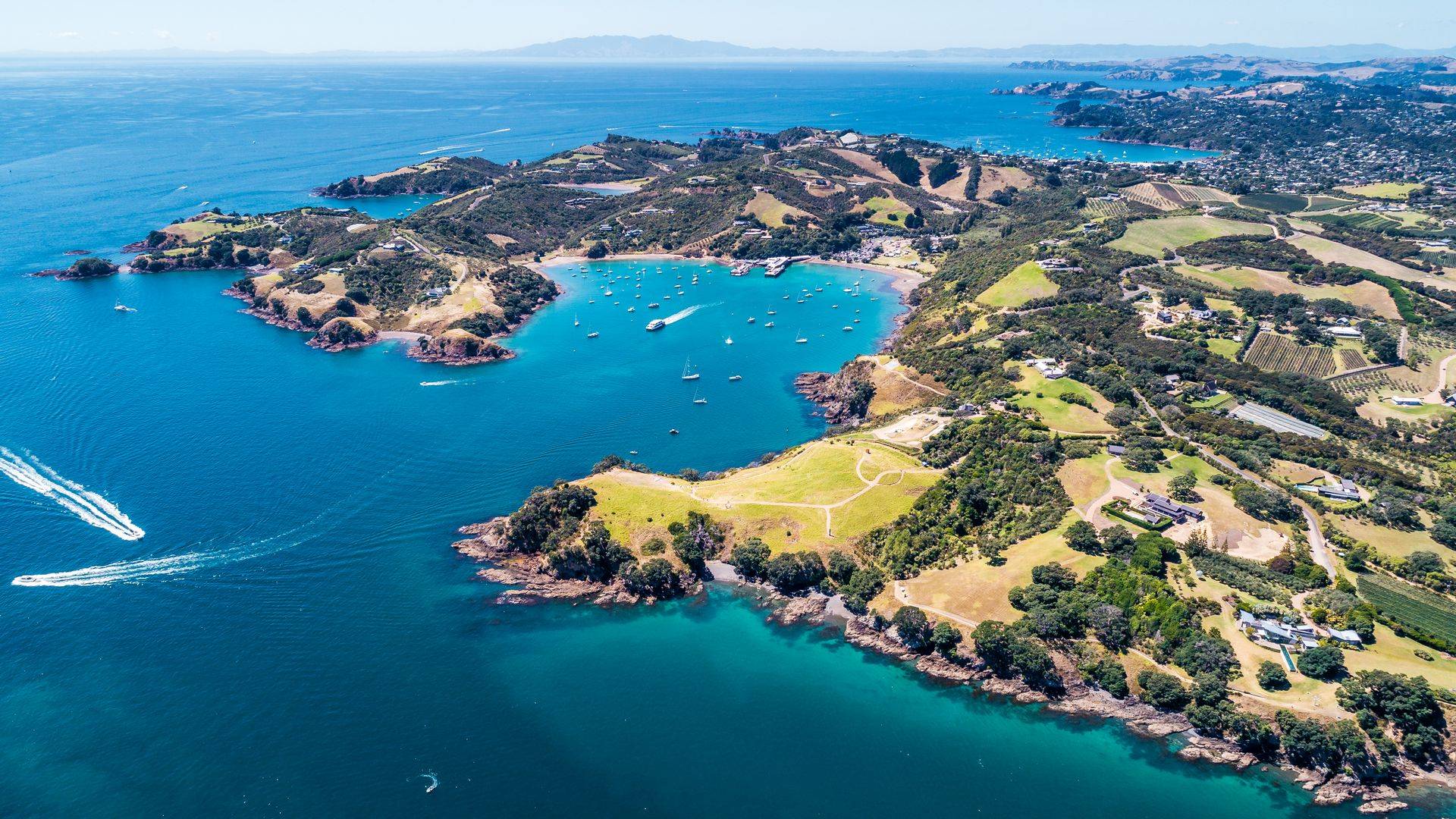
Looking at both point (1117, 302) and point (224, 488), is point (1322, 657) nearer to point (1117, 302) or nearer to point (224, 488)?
point (1117, 302)

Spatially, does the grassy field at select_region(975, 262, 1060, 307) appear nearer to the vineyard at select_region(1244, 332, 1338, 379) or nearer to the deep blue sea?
the vineyard at select_region(1244, 332, 1338, 379)

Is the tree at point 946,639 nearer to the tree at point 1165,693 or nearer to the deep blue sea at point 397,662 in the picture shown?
the deep blue sea at point 397,662

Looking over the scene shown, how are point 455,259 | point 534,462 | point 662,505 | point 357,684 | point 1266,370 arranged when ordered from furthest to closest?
point 455,259 < point 1266,370 < point 534,462 < point 662,505 < point 357,684

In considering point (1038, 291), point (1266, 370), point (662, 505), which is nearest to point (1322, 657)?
point (662, 505)

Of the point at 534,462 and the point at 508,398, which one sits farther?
the point at 508,398

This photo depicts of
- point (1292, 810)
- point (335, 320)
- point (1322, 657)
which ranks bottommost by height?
point (1292, 810)

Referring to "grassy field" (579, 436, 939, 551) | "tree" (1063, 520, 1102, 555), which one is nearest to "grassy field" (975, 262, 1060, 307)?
"grassy field" (579, 436, 939, 551)

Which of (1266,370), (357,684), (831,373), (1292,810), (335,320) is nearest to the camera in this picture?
(1292,810)
